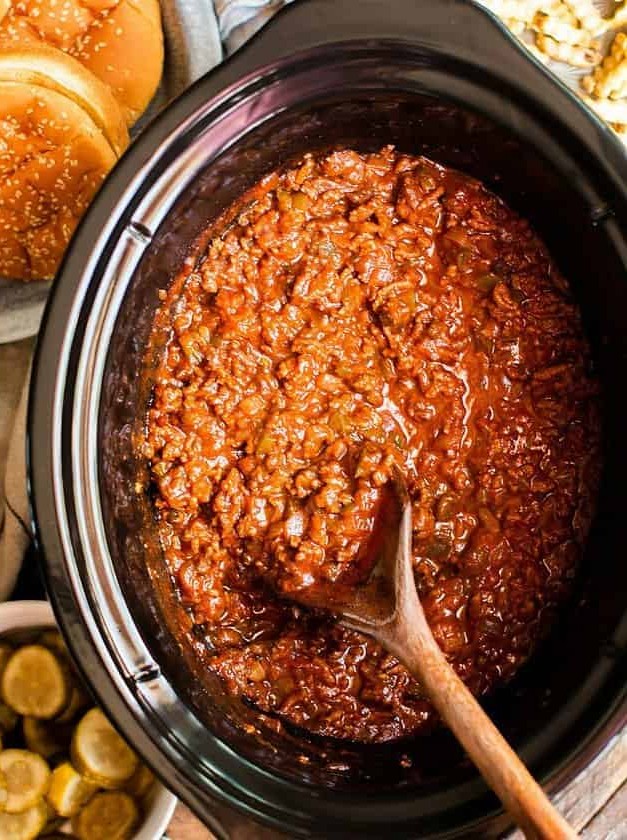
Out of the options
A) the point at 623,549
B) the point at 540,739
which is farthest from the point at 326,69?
the point at 540,739

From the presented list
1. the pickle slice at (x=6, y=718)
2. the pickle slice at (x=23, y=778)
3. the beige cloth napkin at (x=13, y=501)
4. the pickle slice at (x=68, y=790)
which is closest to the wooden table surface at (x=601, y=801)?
the pickle slice at (x=68, y=790)

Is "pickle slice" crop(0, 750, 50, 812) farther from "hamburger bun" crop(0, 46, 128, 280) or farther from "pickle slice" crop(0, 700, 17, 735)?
"hamburger bun" crop(0, 46, 128, 280)

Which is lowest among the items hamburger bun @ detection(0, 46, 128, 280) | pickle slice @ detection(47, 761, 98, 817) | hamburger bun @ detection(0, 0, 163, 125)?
pickle slice @ detection(47, 761, 98, 817)

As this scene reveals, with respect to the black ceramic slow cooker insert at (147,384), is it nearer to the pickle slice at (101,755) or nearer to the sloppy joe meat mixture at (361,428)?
the sloppy joe meat mixture at (361,428)

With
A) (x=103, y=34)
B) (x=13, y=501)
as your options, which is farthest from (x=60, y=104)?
(x=13, y=501)

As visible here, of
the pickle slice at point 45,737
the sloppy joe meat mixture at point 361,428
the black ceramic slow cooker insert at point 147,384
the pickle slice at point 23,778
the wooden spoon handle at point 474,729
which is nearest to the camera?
the wooden spoon handle at point 474,729

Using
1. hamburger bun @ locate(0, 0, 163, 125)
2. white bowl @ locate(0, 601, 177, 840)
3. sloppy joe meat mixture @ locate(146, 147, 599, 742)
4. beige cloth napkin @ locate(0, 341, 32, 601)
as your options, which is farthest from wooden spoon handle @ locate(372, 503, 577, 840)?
hamburger bun @ locate(0, 0, 163, 125)
